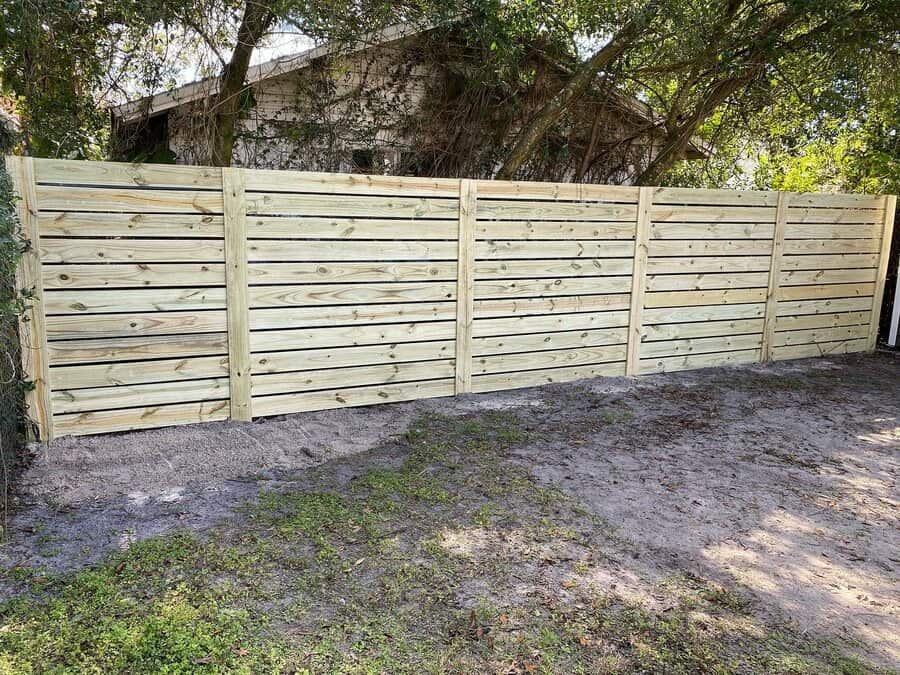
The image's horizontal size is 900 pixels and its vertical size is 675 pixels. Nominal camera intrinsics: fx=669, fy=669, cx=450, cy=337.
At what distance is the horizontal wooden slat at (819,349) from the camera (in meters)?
7.45

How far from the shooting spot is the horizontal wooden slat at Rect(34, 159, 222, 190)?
13.1 ft

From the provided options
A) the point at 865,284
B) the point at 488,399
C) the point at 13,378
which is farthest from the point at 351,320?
the point at 865,284

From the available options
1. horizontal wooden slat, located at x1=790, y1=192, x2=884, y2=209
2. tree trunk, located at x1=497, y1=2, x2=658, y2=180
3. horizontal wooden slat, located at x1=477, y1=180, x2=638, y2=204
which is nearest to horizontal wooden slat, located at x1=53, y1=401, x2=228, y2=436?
horizontal wooden slat, located at x1=477, y1=180, x2=638, y2=204

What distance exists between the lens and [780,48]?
6.71 metres

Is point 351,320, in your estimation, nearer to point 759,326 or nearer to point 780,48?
point 759,326

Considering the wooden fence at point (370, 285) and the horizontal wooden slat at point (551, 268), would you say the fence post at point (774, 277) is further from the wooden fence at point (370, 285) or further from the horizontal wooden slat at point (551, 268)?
A: the horizontal wooden slat at point (551, 268)

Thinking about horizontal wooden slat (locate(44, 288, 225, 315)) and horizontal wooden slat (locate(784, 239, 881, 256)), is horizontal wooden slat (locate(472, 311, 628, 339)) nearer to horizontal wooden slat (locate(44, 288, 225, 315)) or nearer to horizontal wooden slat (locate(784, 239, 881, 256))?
horizontal wooden slat (locate(44, 288, 225, 315))

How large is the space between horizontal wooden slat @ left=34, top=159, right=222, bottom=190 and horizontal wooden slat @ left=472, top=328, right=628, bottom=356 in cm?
248

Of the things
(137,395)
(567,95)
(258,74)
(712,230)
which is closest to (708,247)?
(712,230)

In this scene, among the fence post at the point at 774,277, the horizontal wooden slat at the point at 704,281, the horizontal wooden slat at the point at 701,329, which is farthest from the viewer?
the fence post at the point at 774,277

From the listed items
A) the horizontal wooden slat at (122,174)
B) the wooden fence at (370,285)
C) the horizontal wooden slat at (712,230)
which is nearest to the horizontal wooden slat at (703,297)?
the wooden fence at (370,285)

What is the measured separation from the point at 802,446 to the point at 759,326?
272 cm

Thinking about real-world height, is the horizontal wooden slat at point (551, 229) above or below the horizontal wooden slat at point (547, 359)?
above

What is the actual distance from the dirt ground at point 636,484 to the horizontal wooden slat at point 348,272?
1.02 meters
